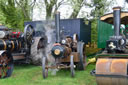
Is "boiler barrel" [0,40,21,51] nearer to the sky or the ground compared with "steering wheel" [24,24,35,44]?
nearer to the ground

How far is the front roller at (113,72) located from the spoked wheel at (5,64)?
2.81 meters

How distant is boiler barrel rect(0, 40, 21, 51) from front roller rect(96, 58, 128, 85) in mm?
3426

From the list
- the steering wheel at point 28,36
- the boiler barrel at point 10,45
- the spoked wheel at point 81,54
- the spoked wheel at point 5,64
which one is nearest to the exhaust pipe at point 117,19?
the spoked wheel at point 81,54

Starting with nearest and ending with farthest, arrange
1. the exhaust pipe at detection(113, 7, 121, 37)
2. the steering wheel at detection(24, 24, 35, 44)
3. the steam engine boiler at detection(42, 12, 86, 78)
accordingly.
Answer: the exhaust pipe at detection(113, 7, 121, 37)
the steam engine boiler at detection(42, 12, 86, 78)
the steering wheel at detection(24, 24, 35, 44)

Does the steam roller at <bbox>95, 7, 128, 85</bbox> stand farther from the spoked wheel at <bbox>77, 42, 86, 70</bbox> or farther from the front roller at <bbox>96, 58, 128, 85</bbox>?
the spoked wheel at <bbox>77, 42, 86, 70</bbox>

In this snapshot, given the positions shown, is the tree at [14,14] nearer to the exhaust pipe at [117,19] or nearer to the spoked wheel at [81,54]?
the spoked wheel at [81,54]

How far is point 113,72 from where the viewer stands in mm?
3533

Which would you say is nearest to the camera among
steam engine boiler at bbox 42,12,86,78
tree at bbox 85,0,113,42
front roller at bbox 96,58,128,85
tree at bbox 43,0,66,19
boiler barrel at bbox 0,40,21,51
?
front roller at bbox 96,58,128,85

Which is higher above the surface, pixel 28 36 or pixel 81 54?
pixel 28 36

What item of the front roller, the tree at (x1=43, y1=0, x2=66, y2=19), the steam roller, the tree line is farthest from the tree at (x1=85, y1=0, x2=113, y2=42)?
the front roller

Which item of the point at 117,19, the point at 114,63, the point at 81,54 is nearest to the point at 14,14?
the point at 81,54

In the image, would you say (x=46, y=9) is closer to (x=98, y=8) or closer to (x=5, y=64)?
(x=98, y=8)

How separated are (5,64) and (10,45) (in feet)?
3.52

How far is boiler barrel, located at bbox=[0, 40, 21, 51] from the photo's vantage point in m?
5.81
